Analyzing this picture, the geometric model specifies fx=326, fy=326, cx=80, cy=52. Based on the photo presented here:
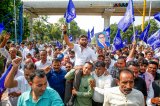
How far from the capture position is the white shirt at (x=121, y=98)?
3.53m

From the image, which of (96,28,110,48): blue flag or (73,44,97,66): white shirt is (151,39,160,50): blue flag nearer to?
(96,28,110,48): blue flag

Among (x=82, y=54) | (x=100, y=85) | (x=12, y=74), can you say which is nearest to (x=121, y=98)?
(x=12, y=74)

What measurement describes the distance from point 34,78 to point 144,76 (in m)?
2.97

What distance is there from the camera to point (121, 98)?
11.6 ft

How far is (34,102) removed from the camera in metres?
3.18

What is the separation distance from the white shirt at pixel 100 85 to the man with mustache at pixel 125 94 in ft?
5.59

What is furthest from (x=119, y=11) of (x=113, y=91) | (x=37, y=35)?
(x=113, y=91)

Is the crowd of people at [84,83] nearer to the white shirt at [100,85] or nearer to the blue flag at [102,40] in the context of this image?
the white shirt at [100,85]

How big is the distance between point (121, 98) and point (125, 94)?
64 millimetres

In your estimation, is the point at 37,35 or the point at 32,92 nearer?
the point at 32,92

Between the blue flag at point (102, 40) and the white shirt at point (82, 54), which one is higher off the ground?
the blue flag at point (102, 40)

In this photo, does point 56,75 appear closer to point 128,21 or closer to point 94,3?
point 128,21

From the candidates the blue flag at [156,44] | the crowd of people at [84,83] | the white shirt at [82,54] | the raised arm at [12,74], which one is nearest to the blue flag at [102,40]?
the blue flag at [156,44]

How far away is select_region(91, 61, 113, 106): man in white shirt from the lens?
17.7 ft
